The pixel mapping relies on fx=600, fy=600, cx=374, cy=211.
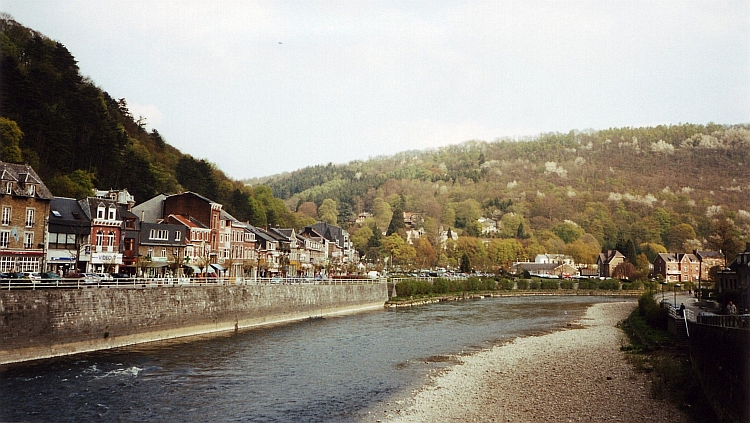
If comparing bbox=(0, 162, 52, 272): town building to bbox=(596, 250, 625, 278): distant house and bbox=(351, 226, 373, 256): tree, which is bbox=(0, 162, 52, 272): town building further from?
bbox=(596, 250, 625, 278): distant house

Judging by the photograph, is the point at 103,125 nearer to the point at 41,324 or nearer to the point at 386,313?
the point at 386,313

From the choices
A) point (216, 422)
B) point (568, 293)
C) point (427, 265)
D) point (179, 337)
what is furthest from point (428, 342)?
point (427, 265)

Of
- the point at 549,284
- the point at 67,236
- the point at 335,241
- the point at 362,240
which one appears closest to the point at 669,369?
the point at 67,236

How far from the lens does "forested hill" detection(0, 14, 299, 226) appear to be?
65562 millimetres

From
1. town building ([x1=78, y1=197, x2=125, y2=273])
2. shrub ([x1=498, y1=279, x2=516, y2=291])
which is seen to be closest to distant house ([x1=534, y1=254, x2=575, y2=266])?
shrub ([x1=498, y1=279, x2=516, y2=291])

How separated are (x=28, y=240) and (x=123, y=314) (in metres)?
14.8

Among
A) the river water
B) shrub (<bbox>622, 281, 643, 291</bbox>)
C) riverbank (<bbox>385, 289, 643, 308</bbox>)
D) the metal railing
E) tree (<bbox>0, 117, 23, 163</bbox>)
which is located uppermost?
tree (<bbox>0, 117, 23, 163</bbox>)

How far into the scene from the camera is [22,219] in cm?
4528

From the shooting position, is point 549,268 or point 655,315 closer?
point 655,315

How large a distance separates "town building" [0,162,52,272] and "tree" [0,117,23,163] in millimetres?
15108

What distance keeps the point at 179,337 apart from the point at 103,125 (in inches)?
1928

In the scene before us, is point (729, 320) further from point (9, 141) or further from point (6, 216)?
point (9, 141)

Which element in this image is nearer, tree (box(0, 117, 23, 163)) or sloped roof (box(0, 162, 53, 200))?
sloped roof (box(0, 162, 53, 200))

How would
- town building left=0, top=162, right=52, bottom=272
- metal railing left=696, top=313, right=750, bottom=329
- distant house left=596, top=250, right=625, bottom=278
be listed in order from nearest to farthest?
metal railing left=696, top=313, right=750, bottom=329 < town building left=0, top=162, right=52, bottom=272 < distant house left=596, top=250, right=625, bottom=278
